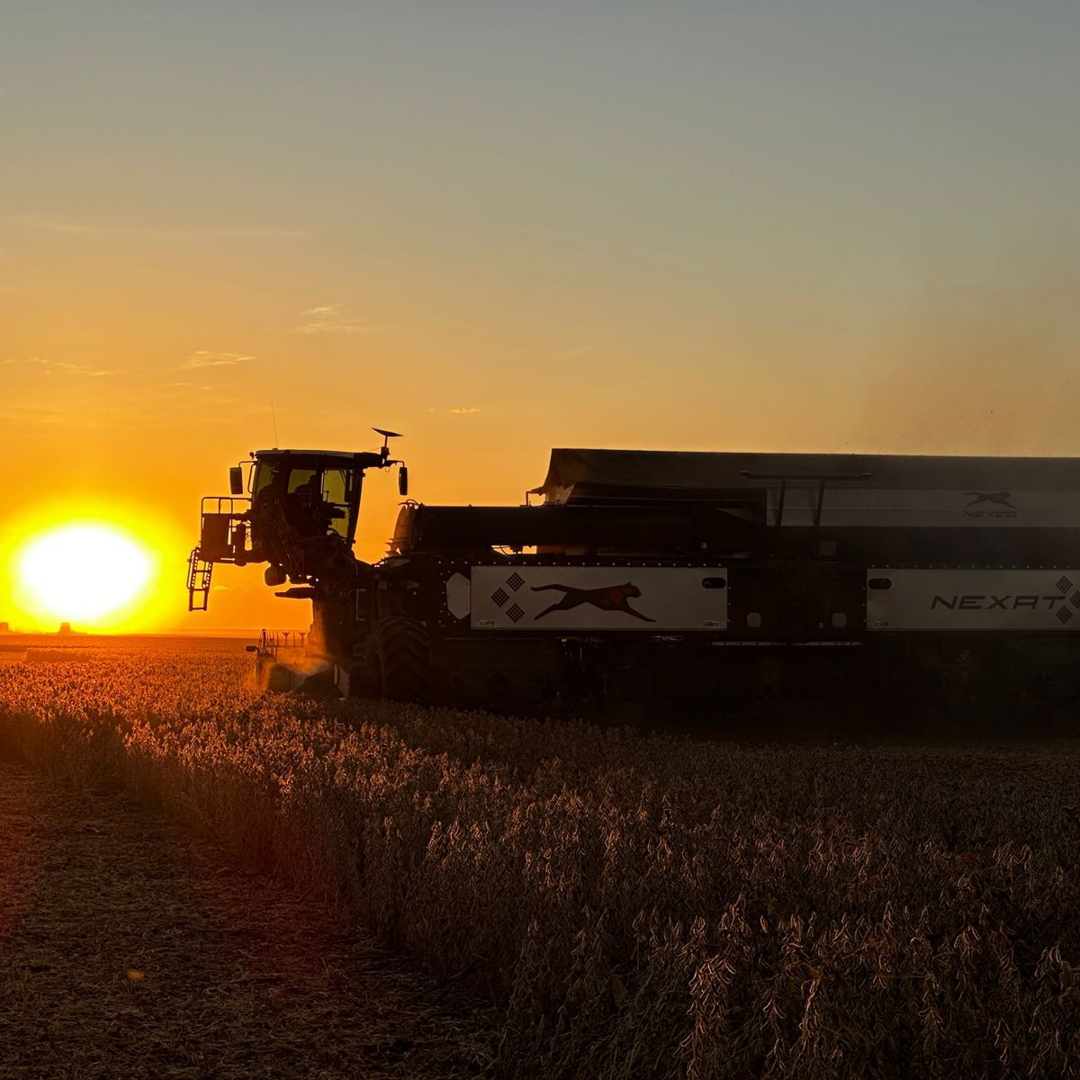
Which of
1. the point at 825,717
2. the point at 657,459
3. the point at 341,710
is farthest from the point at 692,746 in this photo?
the point at 657,459

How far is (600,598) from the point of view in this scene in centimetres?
1947

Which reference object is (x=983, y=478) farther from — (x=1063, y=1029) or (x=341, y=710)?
(x=1063, y=1029)

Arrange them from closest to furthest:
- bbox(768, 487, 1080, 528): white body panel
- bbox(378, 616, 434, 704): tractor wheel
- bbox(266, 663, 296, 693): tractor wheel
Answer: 1. bbox(378, 616, 434, 704): tractor wheel
2. bbox(768, 487, 1080, 528): white body panel
3. bbox(266, 663, 296, 693): tractor wheel

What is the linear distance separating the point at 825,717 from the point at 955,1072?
15.9 m

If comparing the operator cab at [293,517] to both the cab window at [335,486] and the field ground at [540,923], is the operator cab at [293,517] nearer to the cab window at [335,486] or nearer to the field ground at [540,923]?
the cab window at [335,486]

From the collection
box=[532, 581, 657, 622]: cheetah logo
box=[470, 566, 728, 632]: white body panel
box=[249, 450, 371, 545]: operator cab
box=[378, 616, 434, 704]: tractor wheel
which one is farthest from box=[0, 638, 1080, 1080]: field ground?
box=[249, 450, 371, 545]: operator cab

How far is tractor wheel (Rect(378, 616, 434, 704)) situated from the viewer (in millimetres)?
18828

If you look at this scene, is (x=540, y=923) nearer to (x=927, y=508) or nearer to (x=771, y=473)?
(x=771, y=473)

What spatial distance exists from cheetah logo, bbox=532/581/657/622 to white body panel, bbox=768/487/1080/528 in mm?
2415

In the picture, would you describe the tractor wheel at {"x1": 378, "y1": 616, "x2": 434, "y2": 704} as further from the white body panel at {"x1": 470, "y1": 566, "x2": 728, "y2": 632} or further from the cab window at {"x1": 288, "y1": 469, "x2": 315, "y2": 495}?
the cab window at {"x1": 288, "y1": 469, "x2": 315, "y2": 495}

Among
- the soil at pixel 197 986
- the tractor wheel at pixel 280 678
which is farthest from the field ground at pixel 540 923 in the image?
the tractor wheel at pixel 280 678

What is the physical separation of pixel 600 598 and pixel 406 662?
2768mm

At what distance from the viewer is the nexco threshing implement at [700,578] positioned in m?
19.4

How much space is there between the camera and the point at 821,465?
21.0 meters
